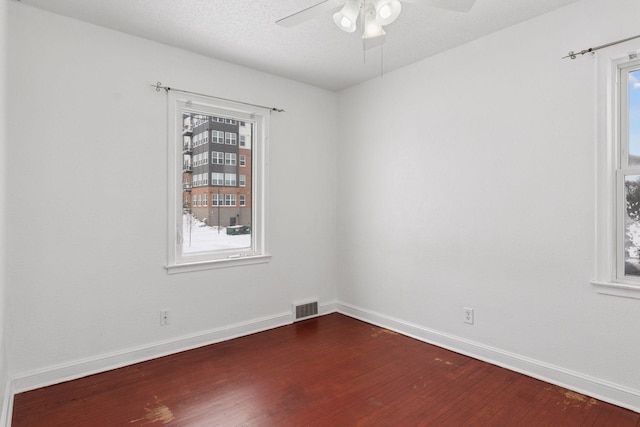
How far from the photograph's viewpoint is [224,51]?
3201 mm

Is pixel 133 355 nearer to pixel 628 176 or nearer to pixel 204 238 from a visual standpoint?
pixel 204 238

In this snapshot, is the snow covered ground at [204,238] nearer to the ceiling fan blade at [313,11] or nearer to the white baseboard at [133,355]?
the white baseboard at [133,355]

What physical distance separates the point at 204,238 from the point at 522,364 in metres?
2.90

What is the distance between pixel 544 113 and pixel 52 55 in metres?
3.60

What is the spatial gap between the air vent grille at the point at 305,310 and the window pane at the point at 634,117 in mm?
3078

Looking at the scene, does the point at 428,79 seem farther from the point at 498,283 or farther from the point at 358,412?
the point at 358,412

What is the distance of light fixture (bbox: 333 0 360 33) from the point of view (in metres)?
1.79

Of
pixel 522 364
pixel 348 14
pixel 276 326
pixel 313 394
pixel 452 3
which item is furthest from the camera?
pixel 276 326

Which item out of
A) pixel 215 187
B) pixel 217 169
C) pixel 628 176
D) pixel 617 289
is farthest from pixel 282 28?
pixel 617 289

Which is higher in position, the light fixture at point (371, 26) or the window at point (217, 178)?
the light fixture at point (371, 26)

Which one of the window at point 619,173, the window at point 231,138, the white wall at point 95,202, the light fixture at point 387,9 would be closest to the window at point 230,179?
the window at point 231,138

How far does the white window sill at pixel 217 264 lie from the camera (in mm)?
3156

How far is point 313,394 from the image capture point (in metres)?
2.47

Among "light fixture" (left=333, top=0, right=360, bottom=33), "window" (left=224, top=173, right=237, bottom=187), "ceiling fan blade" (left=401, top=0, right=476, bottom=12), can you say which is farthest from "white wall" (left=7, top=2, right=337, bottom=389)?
"ceiling fan blade" (left=401, top=0, right=476, bottom=12)
